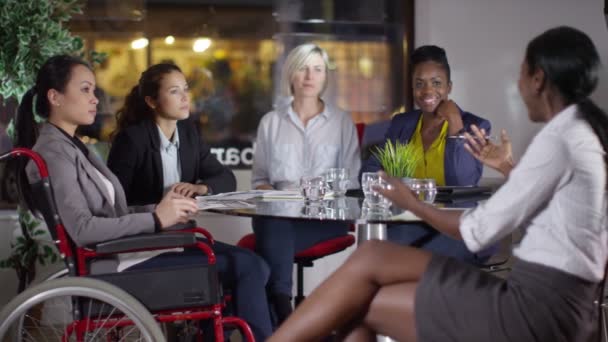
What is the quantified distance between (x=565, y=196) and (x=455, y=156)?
1.67 metres

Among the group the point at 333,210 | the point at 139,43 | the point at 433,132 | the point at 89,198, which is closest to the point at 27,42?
the point at 139,43

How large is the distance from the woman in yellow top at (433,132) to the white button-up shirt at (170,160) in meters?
0.80

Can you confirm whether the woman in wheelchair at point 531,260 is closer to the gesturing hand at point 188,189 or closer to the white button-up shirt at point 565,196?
the white button-up shirt at point 565,196

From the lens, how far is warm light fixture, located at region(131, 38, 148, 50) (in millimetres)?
5312

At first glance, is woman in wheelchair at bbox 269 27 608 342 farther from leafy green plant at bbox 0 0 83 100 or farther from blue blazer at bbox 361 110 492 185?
leafy green plant at bbox 0 0 83 100

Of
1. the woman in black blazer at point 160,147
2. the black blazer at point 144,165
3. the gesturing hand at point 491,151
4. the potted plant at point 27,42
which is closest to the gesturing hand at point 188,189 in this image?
the woman in black blazer at point 160,147

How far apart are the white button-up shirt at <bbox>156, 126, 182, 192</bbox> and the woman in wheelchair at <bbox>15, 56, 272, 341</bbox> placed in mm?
582

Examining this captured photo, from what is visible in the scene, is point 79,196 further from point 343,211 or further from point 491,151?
point 491,151

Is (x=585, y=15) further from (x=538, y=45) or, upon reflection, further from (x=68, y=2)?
(x=538, y=45)

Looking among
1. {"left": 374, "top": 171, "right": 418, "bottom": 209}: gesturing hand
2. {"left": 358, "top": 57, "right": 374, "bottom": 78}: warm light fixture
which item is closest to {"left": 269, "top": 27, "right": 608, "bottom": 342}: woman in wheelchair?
{"left": 374, "top": 171, "right": 418, "bottom": 209}: gesturing hand

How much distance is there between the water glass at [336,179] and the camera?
11.3ft

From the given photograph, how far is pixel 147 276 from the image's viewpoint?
113 inches

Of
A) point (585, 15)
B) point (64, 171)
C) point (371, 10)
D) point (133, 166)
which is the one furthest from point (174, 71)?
point (585, 15)

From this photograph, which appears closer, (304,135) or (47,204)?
(47,204)
